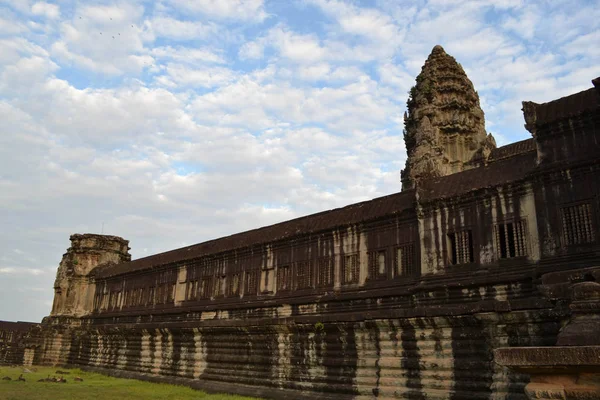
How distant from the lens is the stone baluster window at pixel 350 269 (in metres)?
A: 18.7

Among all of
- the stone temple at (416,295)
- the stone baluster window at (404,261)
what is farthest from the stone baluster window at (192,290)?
the stone baluster window at (404,261)

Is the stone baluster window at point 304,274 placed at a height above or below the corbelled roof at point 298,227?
below

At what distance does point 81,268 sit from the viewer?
123 ft

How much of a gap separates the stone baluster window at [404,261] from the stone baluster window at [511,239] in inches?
119

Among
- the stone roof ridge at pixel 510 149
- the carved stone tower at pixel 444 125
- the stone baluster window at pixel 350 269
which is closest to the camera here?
the stone baluster window at pixel 350 269

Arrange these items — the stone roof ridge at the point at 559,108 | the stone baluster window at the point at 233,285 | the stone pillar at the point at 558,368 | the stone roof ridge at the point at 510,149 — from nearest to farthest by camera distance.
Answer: the stone pillar at the point at 558,368 < the stone roof ridge at the point at 559,108 < the stone baluster window at the point at 233,285 < the stone roof ridge at the point at 510,149

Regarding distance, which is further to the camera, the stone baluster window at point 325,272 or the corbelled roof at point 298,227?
the stone baluster window at point 325,272

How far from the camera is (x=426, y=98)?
37.3m

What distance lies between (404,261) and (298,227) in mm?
5892

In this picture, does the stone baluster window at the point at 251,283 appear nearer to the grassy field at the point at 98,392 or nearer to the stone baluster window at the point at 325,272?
the stone baluster window at the point at 325,272

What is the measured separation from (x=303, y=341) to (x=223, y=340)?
4.56 m

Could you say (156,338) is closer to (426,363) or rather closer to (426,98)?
(426,363)

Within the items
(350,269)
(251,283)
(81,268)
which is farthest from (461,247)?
(81,268)

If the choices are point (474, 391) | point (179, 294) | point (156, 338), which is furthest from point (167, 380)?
point (474, 391)
